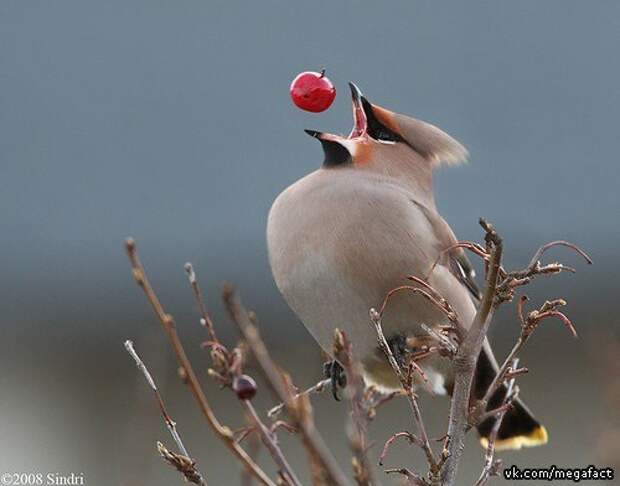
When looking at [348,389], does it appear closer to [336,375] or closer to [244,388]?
[244,388]

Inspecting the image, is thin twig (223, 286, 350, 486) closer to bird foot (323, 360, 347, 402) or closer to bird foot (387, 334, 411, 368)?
bird foot (387, 334, 411, 368)

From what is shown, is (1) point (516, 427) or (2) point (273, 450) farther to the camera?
(1) point (516, 427)

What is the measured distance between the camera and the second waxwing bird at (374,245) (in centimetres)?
379

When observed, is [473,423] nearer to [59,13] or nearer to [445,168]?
[445,168]

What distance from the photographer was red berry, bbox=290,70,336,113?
11.7 ft

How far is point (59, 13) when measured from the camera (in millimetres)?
16234

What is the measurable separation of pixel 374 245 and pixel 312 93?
51cm

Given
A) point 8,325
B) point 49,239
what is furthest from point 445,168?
point 49,239

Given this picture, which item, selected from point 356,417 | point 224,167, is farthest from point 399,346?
point 224,167

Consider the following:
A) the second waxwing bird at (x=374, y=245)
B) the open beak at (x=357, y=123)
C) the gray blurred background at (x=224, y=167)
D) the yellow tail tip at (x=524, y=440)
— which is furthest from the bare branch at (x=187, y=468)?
the gray blurred background at (x=224, y=167)

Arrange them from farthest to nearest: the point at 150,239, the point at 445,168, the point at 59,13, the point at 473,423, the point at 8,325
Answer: the point at 59,13 → the point at 150,239 → the point at 8,325 → the point at 445,168 → the point at 473,423

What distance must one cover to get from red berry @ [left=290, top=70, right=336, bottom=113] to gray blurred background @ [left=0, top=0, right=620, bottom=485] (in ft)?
14.1

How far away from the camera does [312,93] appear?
359cm

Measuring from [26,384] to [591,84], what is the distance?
6.81m
